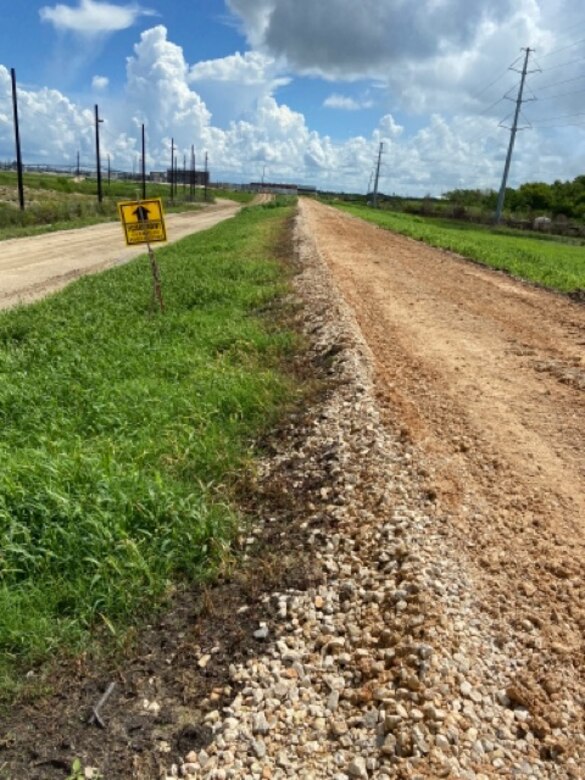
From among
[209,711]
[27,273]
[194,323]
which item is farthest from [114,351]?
[27,273]

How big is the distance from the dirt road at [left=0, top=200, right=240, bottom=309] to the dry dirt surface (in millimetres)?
11850

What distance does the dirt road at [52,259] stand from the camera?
663 inches

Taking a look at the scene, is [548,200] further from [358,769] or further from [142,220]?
[358,769]

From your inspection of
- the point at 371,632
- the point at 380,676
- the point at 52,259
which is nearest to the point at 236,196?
the point at 52,259

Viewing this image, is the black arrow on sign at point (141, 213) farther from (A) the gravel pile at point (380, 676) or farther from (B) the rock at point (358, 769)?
(B) the rock at point (358, 769)

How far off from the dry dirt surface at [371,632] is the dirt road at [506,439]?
0.7 inches

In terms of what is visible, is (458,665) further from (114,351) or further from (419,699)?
(114,351)

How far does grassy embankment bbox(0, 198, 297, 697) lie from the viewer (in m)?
3.44

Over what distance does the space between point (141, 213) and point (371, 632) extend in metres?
8.48

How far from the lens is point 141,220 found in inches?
394

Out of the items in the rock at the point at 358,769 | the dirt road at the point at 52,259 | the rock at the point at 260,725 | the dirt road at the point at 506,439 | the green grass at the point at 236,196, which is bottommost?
the dirt road at the point at 52,259

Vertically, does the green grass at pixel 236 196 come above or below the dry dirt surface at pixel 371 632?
below

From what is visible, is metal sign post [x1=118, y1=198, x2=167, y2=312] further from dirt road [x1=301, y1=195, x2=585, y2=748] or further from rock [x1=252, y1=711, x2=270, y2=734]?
rock [x1=252, y1=711, x2=270, y2=734]

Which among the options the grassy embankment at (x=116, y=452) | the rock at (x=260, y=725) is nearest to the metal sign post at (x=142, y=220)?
the grassy embankment at (x=116, y=452)
